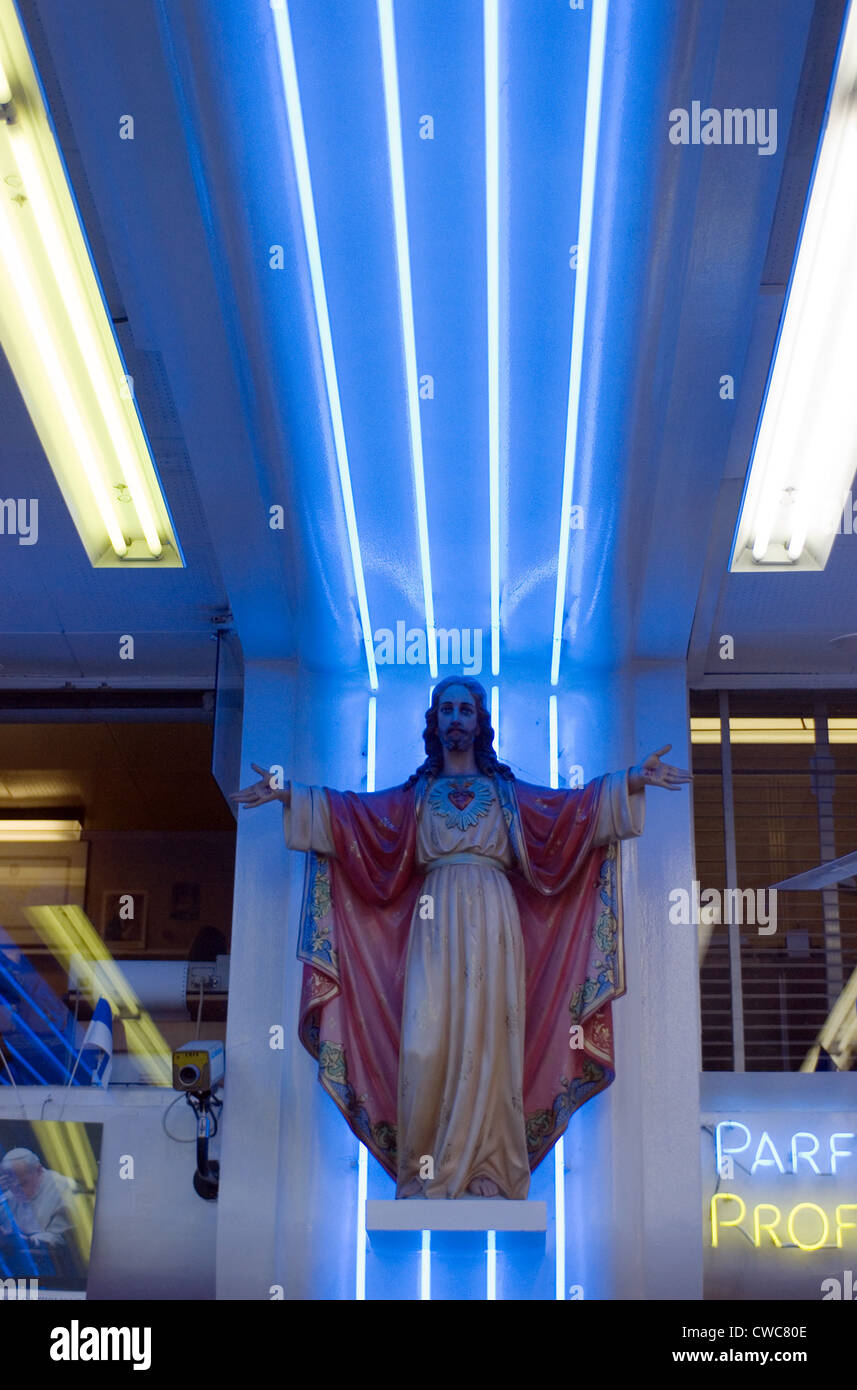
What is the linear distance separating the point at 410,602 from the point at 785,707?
1.80m

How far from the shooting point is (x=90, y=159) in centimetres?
418

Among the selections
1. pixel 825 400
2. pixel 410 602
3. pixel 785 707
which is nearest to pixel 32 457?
pixel 410 602

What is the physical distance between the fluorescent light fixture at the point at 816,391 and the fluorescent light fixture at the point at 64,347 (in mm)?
2080

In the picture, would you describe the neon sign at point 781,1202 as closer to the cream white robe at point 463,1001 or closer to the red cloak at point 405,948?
the red cloak at point 405,948

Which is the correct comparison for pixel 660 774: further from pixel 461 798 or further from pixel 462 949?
pixel 462 949

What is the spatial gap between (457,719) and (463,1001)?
0.96 metres

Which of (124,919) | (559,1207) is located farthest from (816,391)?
(124,919)

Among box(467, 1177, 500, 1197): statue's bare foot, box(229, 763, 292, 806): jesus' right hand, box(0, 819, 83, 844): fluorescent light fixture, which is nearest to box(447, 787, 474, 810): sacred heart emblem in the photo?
box(229, 763, 292, 806): jesus' right hand

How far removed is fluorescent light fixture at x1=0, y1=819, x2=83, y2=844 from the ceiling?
1.11 metres

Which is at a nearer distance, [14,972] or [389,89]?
[389,89]

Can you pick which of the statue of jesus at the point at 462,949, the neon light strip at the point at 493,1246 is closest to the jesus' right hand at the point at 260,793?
the statue of jesus at the point at 462,949

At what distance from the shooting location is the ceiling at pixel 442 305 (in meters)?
3.89

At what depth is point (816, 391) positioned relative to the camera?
17.5ft
